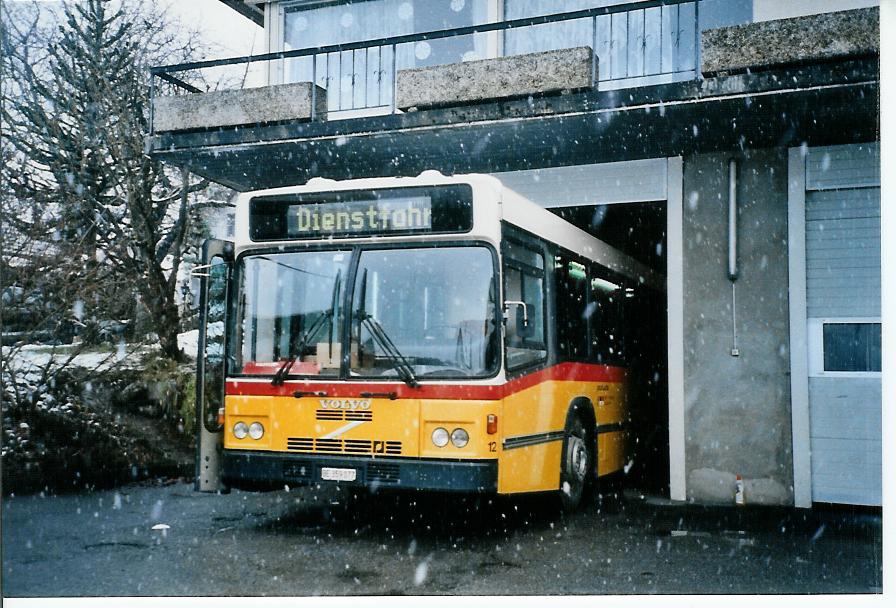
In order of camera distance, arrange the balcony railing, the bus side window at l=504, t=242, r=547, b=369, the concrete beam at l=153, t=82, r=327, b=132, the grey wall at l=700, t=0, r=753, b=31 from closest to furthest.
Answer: the bus side window at l=504, t=242, r=547, b=369
the grey wall at l=700, t=0, r=753, b=31
the balcony railing
the concrete beam at l=153, t=82, r=327, b=132

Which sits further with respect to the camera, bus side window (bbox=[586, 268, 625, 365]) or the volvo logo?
bus side window (bbox=[586, 268, 625, 365])

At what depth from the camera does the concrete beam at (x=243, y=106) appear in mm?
11602

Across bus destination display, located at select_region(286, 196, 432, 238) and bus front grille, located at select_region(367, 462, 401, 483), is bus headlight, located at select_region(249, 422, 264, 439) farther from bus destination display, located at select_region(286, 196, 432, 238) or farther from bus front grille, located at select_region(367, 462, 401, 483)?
bus destination display, located at select_region(286, 196, 432, 238)

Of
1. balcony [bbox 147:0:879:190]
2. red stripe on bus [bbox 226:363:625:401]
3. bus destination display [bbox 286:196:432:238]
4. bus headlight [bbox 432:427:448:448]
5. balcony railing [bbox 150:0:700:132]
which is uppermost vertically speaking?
balcony railing [bbox 150:0:700:132]

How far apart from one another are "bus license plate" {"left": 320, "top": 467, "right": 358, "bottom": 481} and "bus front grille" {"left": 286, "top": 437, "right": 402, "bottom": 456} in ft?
0.47

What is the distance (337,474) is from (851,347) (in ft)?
18.3

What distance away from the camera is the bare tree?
40.0 feet

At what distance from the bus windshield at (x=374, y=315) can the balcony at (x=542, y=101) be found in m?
3.25

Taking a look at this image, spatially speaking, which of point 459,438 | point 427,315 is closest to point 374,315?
point 427,315

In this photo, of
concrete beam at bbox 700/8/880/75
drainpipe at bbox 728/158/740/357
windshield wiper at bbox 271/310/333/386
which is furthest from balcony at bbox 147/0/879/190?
windshield wiper at bbox 271/310/333/386

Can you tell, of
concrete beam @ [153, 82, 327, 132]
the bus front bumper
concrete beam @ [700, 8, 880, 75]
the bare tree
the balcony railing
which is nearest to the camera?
the bus front bumper

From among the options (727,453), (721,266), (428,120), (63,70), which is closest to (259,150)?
(428,120)

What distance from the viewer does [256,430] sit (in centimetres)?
779

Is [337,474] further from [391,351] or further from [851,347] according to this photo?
[851,347]
